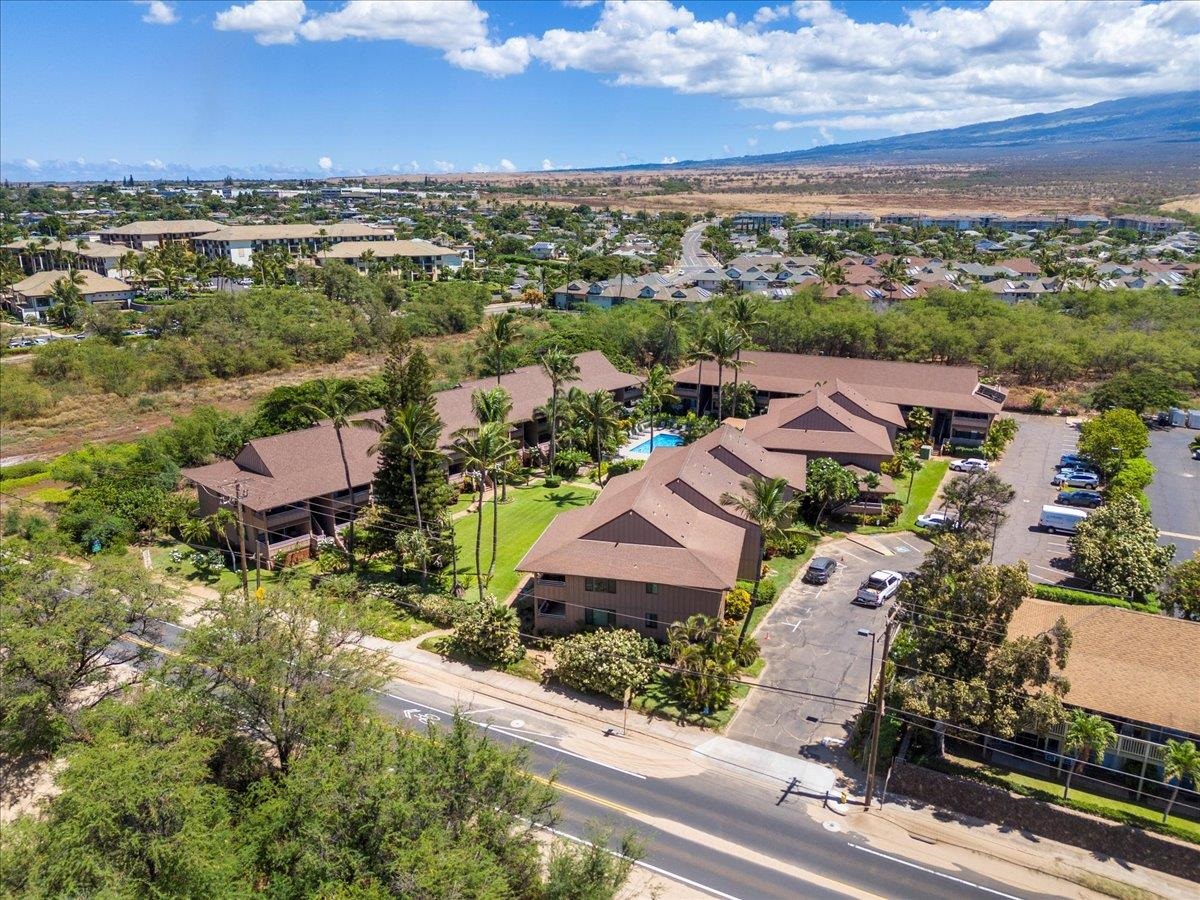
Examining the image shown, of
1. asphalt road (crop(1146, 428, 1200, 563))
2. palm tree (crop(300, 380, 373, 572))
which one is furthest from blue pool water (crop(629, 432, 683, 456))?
asphalt road (crop(1146, 428, 1200, 563))

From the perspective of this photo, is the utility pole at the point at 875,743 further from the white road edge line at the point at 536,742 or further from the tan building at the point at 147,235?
the tan building at the point at 147,235

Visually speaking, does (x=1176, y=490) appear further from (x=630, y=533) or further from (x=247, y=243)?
(x=247, y=243)

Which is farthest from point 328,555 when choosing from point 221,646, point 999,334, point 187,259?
point 187,259

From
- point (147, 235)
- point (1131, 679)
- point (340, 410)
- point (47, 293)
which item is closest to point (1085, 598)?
point (1131, 679)

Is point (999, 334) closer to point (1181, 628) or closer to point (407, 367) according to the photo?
point (1181, 628)

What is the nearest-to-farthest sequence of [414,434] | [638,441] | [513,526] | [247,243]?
[414,434] → [513,526] → [638,441] → [247,243]

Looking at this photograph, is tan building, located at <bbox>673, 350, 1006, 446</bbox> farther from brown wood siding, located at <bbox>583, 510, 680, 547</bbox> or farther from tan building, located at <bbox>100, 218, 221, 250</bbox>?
tan building, located at <bbox>100, 218, 221, 250</bbox>

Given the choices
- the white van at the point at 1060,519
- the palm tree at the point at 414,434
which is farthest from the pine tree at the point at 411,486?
the white van at the point at 1060,519
